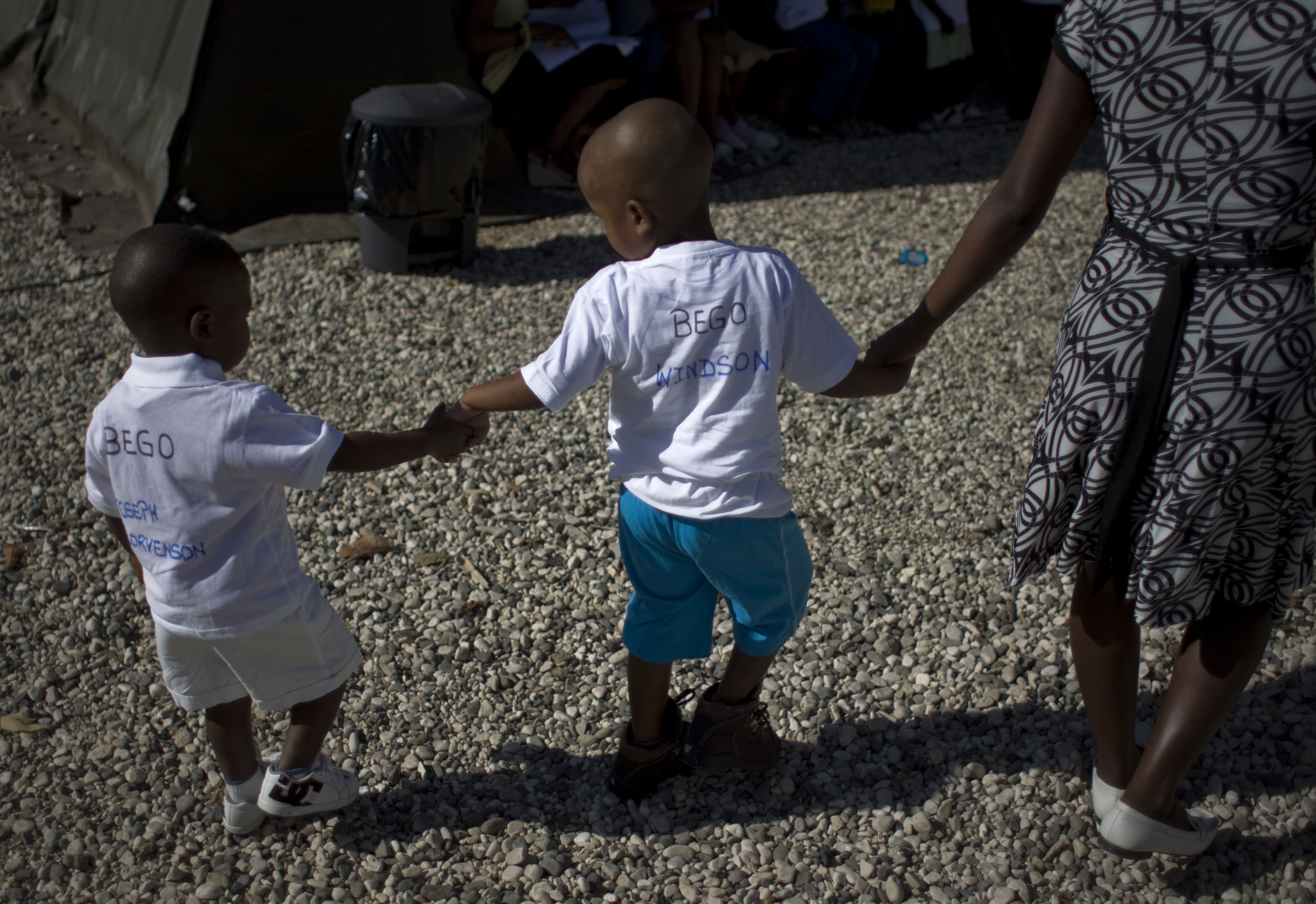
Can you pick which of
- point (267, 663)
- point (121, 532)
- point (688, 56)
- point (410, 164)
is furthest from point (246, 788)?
point (688, 56)

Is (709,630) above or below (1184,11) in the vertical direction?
below

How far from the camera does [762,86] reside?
302 inches

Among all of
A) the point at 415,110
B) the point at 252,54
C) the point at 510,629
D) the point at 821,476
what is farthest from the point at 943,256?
the point at 252,54

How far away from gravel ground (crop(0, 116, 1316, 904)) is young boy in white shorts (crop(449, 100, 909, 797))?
2.05 feet

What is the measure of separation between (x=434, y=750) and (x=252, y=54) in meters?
4.39

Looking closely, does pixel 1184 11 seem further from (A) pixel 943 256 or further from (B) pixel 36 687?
(A) pixel 943 256

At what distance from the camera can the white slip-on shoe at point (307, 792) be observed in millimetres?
2266

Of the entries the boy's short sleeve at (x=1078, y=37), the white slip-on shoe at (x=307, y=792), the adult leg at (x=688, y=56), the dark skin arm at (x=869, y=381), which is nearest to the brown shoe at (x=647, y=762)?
the white slip-on shoe at (x=307, y=792)

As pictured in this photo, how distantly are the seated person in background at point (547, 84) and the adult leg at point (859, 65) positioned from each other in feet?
6.19

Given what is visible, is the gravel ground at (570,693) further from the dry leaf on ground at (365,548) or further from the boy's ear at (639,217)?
the boy's ear at (639,217)

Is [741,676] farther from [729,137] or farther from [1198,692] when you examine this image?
[729,137]

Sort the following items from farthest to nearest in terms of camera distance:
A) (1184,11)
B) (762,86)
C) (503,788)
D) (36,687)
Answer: (762,86) < (36,687) < (503,788) < (1184,11)

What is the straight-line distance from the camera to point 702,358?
1.86 m

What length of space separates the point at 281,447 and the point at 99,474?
0.44 m
